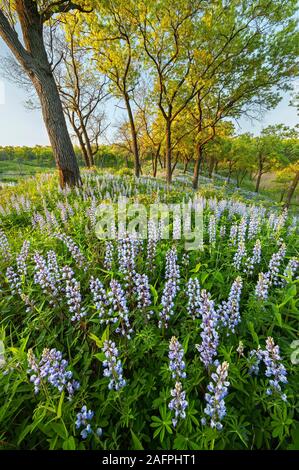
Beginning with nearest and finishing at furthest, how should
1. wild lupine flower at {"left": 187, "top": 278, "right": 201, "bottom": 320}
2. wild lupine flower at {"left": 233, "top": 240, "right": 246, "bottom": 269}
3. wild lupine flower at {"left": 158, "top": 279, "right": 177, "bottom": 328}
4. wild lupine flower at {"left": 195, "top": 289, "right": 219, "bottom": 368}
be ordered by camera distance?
1. wild lupine flower at {"left": 195, "top": 289, "right": 219, "bottom": 368}
2. wild lupine flower at {"left": 158, "top": 279, "right": 177, "bottom": 328}
3. wild lupine flower at {"left": 187, "top": 278, "right": 201, "bottom": 320}
4. wild lupine flower at {"left": 233, "top": 240, "right": 246, "bottom": 269}

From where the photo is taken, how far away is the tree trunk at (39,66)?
671 cm

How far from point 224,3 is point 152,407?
1901 centimetres

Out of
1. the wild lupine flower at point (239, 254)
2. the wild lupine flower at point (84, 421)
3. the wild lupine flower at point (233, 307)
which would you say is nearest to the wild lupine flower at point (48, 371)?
the wild lupine flower at point (84, 421)

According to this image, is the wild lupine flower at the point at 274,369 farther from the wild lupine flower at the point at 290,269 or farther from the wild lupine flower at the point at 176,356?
the wild lupine flower at the point at 290,269

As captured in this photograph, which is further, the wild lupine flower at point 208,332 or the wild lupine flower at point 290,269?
the wild lupine flower at point 290,269

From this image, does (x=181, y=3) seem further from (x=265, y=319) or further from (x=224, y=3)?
(x=265, y=319)

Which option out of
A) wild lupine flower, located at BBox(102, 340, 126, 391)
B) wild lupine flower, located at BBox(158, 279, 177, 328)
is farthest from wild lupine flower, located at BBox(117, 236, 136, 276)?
wild lupine flower, located at BBox(102, 340, 126, 391)

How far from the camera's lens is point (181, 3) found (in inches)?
448

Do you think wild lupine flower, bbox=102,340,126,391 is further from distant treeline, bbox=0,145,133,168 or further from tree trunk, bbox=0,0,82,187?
distant treeline, bbox=0,145,133,168

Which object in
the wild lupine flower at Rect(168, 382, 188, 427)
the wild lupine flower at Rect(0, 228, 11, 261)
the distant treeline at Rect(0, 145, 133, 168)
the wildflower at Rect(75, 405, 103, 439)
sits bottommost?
the wildflower at Rect(75, 405, 103, 439)

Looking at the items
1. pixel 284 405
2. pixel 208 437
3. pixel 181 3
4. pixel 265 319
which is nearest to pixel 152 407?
pixel 208 437

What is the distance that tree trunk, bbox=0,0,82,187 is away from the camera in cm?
671

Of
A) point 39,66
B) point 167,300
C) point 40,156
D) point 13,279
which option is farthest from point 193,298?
point 40,156

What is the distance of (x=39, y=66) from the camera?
7.10 metres
